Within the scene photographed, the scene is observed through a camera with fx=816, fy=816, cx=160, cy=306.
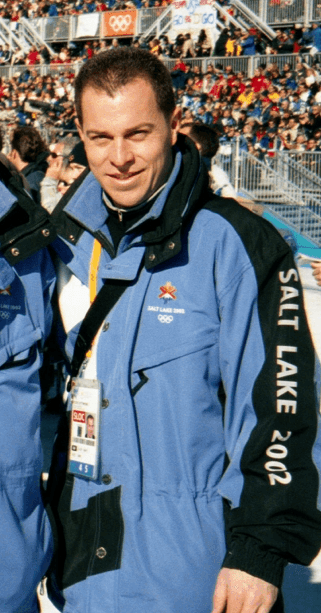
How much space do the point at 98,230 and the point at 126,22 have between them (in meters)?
23.0

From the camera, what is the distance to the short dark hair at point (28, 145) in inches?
267

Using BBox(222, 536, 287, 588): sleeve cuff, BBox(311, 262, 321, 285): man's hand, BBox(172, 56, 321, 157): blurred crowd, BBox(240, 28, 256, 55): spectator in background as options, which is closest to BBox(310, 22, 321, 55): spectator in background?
BBox(172, 56, 321, 157): blurred crowd

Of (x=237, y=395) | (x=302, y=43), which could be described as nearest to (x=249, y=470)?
(x=237, y=395)

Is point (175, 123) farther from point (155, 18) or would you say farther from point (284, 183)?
point (155, 18)

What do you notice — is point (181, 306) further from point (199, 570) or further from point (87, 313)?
point (199, 570)

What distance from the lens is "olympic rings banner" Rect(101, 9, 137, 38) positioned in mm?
23219

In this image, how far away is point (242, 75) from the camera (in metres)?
18.4

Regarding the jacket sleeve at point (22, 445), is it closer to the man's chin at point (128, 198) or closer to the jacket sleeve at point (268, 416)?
the man's chin at point (128, 198)

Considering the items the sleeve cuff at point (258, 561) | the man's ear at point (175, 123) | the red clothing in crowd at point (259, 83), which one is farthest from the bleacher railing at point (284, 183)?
the sleeve cuff at point (258, 561)

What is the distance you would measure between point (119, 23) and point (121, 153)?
2332 centimetres

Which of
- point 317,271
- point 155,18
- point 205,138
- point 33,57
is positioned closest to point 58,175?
point 205,138

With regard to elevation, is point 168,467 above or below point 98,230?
below

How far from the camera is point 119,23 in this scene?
2358cm

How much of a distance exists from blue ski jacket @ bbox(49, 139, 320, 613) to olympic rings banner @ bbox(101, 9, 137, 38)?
75.0 feet
